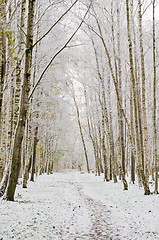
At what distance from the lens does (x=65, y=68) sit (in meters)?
18.7

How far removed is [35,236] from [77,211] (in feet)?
8.84

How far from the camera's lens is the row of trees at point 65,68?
705 centimetres

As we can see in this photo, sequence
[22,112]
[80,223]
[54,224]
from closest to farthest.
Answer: [54,224] < [80,223] < [22,112]

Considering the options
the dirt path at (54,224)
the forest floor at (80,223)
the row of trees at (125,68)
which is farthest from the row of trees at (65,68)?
the forest floor at (80,223)

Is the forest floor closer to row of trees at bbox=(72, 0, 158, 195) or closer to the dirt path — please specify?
the dirt path

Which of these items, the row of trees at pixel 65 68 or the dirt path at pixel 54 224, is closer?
the dirt path at pixel 54 224

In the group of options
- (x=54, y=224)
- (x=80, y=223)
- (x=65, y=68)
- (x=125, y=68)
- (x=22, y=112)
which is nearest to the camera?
(x=54, y=224)

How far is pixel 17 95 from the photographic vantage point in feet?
25.0

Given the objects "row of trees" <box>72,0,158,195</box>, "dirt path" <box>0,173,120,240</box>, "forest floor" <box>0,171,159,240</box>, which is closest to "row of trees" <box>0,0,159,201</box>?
"row of trees" <box>72,0,158,195</box>

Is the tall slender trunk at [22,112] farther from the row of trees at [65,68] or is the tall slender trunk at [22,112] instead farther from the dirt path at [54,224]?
the dirt path at [54,224]

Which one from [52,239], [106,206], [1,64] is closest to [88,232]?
[52,239]

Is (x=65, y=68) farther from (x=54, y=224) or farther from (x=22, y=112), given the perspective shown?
(x=54, y=224)

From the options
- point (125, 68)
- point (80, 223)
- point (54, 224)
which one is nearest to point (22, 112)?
point (54, 224)

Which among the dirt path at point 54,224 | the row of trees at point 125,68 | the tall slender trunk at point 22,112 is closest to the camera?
the dirt path at point 54,224
